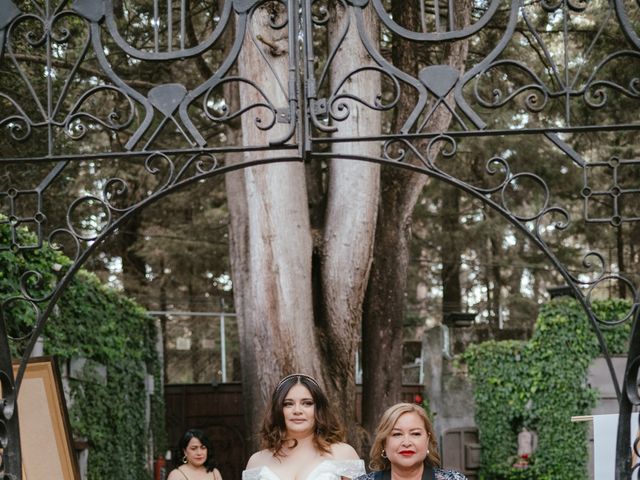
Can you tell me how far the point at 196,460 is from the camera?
8.02 meters

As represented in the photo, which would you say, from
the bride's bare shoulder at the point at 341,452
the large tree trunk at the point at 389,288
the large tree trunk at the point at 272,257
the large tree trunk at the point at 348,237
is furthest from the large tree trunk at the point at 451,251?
the bride's bare shoulder at the point at 341,452

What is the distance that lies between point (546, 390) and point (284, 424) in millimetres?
12013

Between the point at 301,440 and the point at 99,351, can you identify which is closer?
the point at 301,440

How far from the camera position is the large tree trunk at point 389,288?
36.1 ft

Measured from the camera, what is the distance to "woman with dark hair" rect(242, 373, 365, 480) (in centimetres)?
516

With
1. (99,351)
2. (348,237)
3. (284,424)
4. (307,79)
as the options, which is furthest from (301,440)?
(99,351)

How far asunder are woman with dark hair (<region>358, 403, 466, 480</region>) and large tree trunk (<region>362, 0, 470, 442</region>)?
6507 millimetres

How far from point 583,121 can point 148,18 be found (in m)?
5.61

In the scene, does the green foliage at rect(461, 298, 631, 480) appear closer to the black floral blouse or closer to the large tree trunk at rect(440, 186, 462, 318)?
the large tree trunk at rect(440, 186, 462, 318)

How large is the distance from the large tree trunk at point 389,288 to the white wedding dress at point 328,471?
5.63 metres

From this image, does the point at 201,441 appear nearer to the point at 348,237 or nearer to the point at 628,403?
the point at 348,237

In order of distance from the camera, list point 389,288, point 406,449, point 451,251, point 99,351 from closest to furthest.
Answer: point 406,449, point 99,351, point 389,288, point 451,251

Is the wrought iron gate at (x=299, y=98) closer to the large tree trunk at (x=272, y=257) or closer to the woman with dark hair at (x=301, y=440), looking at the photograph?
the large tree trunk at (x=272, y=257)

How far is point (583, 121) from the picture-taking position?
13.3 meters
